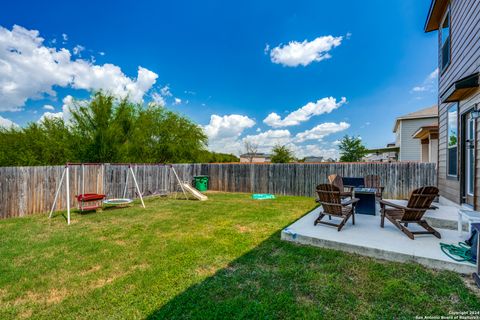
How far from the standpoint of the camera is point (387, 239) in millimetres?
3494

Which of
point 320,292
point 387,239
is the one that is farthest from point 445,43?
point 320,292

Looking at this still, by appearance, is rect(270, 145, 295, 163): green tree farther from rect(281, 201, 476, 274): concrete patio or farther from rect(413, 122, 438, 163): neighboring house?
rect(281, 201, 476, 274): concrete patio

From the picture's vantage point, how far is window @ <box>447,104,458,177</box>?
16.3 ft

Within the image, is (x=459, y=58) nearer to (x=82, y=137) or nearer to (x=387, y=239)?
(x=387, y=239)

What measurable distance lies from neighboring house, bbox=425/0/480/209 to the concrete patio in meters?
0.70

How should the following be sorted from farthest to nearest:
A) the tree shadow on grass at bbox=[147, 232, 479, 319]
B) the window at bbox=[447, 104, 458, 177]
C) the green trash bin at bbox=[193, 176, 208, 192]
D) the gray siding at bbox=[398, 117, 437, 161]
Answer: the gray siding at bbox=[398, 117, 437, 161] < the green trash bin at bbox=[193, 176, 208, 192] < the window at bbox=[447, 104, 458, 177] < the tree shadow on grass at bbox=[147, 232, 479, 319]

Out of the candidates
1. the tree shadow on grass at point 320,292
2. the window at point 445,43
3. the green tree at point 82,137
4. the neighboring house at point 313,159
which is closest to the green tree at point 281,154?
the green tree at point 82,137

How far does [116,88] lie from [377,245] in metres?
13.9

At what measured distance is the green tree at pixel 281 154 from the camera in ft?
70.5

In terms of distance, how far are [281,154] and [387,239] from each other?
18.3m

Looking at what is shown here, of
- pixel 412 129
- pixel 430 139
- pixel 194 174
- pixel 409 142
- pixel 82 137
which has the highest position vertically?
pixel 412 129

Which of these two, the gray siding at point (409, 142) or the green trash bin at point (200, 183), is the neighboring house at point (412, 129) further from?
the green trash bin at point (200, 183)

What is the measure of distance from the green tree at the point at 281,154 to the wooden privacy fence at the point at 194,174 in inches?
398

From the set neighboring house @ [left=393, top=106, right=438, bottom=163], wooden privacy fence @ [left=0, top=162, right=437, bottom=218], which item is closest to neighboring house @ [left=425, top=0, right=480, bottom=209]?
wooden privacy fence @ [left=0, top=162, right=437, bottom=218]
